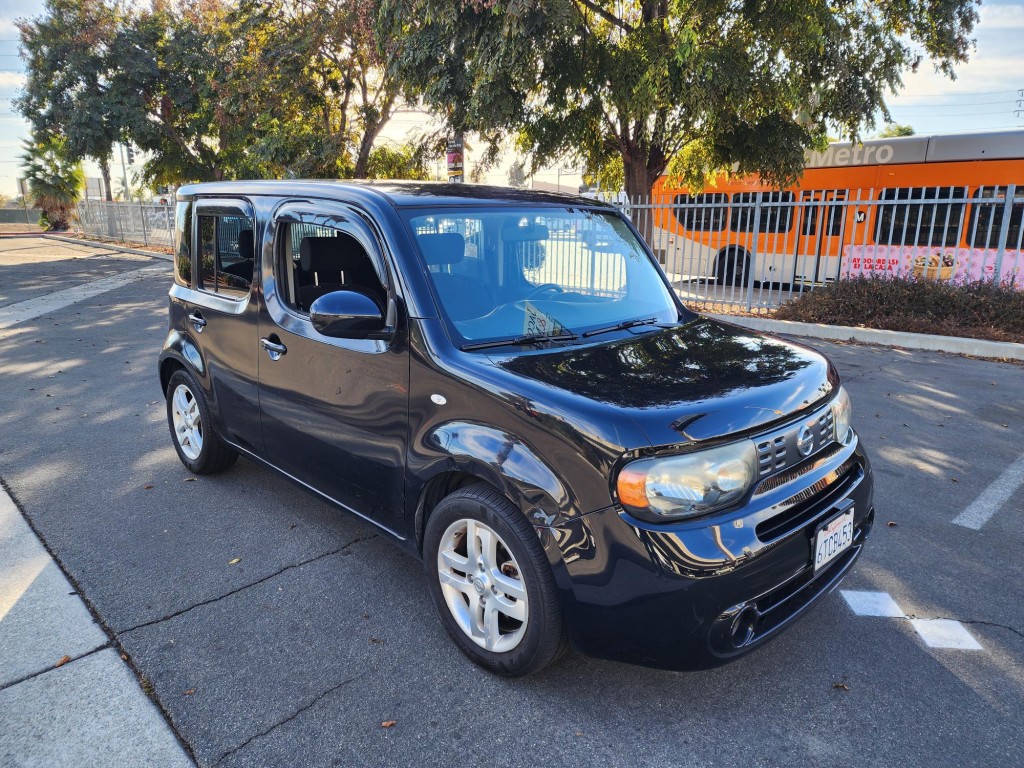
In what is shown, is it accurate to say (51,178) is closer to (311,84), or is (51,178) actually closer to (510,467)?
(311,84)

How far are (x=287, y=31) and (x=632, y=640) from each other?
1799cm

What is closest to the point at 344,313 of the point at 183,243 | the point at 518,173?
the point at 183,243

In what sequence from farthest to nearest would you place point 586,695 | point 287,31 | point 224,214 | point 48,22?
point 48,22 < point 287,31 < point 224,214 < point 586,695

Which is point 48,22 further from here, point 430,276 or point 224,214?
point 430,276

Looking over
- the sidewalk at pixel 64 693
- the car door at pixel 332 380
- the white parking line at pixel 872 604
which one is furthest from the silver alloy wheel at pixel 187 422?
the white parking line at pixel 872 604

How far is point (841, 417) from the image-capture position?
2.84 m

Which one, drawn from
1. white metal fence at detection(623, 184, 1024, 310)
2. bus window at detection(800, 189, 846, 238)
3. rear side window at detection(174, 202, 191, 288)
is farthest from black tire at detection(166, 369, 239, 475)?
bus window at detection(800, 189, 846, 238)

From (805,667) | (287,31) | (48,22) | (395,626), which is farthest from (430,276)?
(48,22)

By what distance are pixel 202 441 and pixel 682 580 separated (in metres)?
3.42

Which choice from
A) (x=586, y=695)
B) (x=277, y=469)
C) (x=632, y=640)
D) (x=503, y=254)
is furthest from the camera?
(x=277, y=469)

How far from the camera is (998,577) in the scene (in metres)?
3.35

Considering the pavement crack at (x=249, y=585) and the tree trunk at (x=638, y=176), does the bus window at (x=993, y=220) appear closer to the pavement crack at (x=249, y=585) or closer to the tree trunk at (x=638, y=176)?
the tree trunk at (x=638, y=176)

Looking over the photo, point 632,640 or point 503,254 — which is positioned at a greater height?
point 503,254

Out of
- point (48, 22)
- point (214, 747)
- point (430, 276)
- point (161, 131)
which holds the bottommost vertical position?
point (214, 747)
